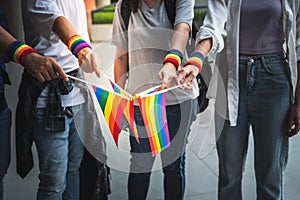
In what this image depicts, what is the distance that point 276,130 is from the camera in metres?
1.55

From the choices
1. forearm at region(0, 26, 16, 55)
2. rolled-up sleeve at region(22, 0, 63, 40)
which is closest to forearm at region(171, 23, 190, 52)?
rolled-up sleeve at region(22, 0, 63, 40)

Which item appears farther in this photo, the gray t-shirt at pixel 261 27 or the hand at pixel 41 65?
the gray t-shirt at pixel 261 27

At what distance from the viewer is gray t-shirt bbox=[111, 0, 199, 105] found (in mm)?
1569

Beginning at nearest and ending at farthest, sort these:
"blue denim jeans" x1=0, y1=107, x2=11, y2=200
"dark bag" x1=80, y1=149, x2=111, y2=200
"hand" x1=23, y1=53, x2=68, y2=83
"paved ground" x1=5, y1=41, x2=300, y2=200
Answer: "hand" x1=23, y1=53, x2=68, y2=83 → "blue denim jeans" x1=0, y1=107, x2=11, y2=200 → "dark bag" x1=80, y1=149, x2=111, y2=200 → "paved ground" x1=5, y1=41, x2=300, y2=200

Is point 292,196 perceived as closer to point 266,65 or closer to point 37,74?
point 266,65

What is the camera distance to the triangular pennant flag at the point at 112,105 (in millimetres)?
1448

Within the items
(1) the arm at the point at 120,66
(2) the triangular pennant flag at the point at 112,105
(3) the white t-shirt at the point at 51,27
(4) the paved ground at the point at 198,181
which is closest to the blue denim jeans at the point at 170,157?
(2) the triangular pennant flag at the point at 112,105

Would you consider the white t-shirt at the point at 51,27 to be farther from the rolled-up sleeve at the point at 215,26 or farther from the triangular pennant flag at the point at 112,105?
the rolled-up sleeve at the point at 215,26

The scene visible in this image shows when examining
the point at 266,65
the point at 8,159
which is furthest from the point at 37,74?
the point at 266,65

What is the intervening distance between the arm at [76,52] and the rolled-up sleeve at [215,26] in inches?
15.2

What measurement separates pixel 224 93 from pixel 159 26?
360mm

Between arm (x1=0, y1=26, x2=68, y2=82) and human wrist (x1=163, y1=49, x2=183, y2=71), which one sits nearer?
arm (x1=0, y1=26, x2=68, y2=82)

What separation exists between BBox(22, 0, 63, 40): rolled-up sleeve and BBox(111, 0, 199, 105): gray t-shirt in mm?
308

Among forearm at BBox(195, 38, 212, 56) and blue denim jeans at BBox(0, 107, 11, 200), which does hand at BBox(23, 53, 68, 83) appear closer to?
blue denim jeans at BBox(0, 107, 11, 200)
